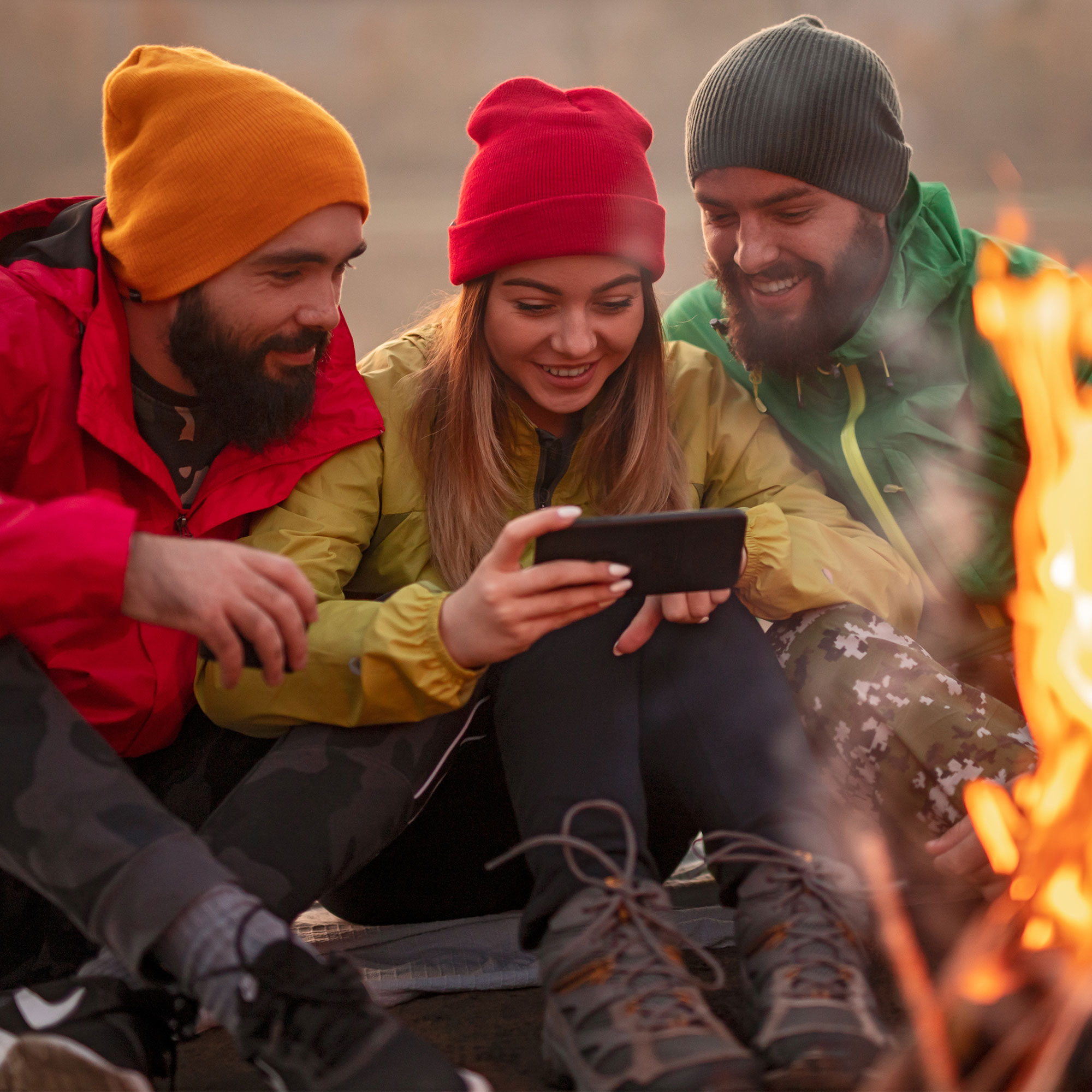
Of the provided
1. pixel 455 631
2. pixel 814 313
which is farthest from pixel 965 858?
pixel 814 313

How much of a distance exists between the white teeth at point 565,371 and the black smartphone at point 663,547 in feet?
1.77

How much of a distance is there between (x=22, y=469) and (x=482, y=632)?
0.81 m

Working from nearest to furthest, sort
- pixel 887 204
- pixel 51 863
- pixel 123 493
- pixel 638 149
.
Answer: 1. pixel 51 863
2. pixel 123 493
3. pixel 638 149
4. pixel 887 204

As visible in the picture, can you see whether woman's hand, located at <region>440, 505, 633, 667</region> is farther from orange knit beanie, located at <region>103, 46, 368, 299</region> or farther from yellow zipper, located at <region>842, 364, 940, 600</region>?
yellow zipper, located at <region>842, 364, 940, 600</region>

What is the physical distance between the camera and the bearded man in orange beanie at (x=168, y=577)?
128 cm

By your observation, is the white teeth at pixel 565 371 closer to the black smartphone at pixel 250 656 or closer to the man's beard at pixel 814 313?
the man's beard at pixel 814 313

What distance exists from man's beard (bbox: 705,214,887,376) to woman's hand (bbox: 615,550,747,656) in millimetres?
789

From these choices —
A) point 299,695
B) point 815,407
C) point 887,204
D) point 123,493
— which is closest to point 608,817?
point 299,695

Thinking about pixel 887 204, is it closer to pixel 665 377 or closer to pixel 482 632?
pixel 665 377

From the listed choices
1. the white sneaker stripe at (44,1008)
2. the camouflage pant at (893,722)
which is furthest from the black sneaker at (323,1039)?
the camouflage pant at (893,722)

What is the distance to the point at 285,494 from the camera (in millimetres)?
1905

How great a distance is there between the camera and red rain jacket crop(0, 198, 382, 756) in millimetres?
1709

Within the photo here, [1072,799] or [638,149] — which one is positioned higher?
[638,149]

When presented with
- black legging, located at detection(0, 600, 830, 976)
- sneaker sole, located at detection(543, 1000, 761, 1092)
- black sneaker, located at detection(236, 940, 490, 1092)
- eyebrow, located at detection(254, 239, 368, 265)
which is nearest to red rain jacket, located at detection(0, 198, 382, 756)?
black legging, located at detection(0, 600, 830, 976)
